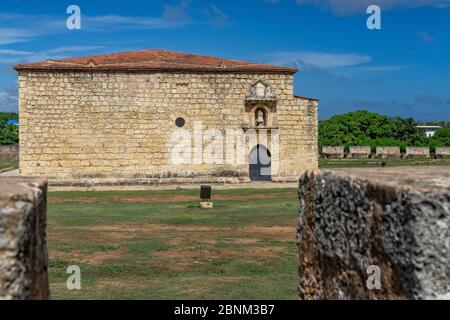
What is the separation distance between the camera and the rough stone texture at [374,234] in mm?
2676

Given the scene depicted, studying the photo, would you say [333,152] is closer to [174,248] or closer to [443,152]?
[443,152]

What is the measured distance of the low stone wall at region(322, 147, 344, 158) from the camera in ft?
176

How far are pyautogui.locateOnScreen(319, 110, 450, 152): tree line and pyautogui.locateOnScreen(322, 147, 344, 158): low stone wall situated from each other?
14.5 metres

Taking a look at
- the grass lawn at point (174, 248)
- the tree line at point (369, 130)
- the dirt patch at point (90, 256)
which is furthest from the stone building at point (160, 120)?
the tree line at point (369, 130)

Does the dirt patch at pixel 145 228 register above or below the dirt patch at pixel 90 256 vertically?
above

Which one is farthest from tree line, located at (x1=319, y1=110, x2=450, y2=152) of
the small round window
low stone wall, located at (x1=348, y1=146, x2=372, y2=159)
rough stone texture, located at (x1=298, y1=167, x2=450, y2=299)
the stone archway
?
rough stone texture, located at (x1=298, y1=167, x2=450, y2=299)

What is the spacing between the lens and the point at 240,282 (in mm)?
9250

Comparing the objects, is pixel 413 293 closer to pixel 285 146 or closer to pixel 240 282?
pixel 240 282

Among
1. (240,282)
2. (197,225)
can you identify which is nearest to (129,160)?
(197,225)

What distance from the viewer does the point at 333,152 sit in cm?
5406

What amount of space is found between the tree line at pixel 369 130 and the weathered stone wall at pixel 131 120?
1564 inches

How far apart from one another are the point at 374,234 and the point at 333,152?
51.7 metres

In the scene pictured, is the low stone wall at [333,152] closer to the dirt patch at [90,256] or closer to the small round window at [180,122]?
the small round window at [180,122]

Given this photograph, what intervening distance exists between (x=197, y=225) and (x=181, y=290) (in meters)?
7.72
